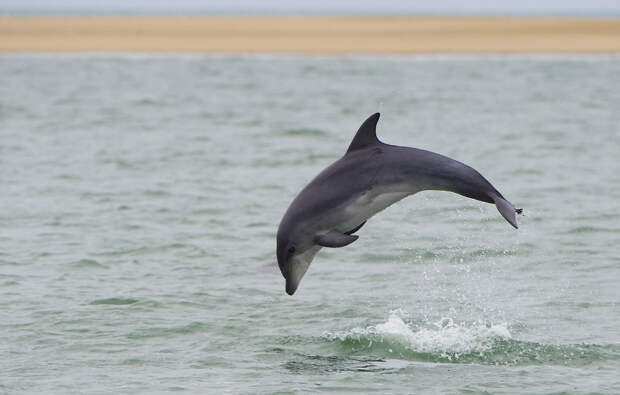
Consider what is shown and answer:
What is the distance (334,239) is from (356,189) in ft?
1.61

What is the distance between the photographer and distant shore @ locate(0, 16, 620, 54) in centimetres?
5203

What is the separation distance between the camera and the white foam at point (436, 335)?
32.1 ft

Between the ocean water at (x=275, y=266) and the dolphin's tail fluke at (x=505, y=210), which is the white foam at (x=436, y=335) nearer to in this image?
the ocean water at (x=275, y=266)

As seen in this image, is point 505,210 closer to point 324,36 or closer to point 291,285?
point 291,285

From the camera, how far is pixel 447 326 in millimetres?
10594

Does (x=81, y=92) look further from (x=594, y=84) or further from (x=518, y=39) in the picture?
(x=518, y=39)

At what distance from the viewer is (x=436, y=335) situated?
1022 centimetres

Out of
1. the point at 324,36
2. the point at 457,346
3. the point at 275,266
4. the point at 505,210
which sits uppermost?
the point at 324,36

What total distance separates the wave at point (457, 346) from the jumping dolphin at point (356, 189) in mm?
1366

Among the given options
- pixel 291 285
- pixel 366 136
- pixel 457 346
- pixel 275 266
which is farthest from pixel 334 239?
pixel 275 266

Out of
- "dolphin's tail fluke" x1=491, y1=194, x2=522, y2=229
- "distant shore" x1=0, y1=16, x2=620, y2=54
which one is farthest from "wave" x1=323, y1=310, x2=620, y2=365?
"distant shore" x1=0, y1=16, x2=620, y2=54

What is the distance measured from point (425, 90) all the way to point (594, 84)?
575 centimetres

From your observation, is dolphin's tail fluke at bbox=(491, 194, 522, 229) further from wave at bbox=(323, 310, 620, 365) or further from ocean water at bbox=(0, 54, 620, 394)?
wave at bbox=(323, 310, 620, 365)

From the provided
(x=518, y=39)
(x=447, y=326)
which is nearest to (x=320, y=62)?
(x=518, y=39)
